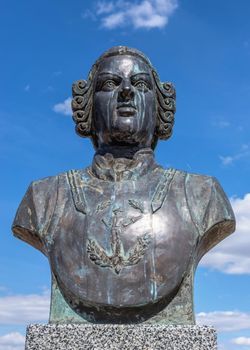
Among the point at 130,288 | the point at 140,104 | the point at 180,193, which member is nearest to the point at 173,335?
the point at 130,288

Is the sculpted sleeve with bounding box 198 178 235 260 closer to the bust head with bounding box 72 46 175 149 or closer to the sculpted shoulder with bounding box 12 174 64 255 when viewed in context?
the bust head with bounding box 72 46 175 149

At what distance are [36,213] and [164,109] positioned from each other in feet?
4.37

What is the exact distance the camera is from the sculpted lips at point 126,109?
15.0 ft

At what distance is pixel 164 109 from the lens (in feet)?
16.4

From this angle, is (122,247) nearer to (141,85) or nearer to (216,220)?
(216,220)

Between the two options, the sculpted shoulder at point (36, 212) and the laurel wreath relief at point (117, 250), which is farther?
the sculpted shoulder at point (36, 212)

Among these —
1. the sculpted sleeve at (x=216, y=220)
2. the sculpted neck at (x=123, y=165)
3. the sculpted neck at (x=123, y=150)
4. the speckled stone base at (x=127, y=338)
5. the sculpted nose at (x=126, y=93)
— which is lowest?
the speckled stone base at (x=127, y=338)

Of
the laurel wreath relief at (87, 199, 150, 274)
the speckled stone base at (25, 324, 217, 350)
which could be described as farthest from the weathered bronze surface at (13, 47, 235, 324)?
the speckled stone base at (25, 324, 217, 350)

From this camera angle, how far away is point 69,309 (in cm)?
425

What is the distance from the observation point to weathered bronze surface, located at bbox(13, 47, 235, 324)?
13.5 feet

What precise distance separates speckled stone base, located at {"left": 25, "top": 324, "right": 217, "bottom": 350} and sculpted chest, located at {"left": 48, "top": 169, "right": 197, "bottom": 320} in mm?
182

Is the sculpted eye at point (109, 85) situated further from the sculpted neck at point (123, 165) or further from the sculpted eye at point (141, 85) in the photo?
the sculpted neck at point (123, 165)

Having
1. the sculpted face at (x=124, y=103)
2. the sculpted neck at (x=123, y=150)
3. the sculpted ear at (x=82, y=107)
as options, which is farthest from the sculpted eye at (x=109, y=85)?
the sculpted neck at (x=123, y=150)

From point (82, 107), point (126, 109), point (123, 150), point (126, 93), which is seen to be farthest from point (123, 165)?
point (82, 107)
